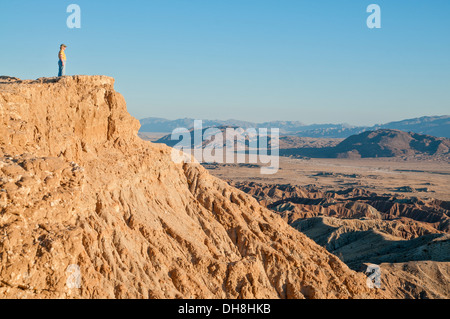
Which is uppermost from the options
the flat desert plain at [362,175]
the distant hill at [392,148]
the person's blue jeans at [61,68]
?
the person's blue jeans at [61,68]

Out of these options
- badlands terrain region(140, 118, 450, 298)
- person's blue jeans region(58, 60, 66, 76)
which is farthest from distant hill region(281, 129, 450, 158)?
person's blue jeans region(58, 60, 66, 76)

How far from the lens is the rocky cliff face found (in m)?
14.7

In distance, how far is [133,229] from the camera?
18953mm

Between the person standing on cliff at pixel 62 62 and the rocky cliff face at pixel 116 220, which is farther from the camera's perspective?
the person standing on cliff at pixel 62 62

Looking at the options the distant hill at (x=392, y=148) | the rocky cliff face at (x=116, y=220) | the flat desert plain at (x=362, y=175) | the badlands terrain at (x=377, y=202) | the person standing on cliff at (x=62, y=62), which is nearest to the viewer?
the rocky cliff face at (x=116, y=220)

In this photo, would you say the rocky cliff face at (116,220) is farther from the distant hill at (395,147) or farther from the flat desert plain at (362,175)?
the distant hill at (395,147)

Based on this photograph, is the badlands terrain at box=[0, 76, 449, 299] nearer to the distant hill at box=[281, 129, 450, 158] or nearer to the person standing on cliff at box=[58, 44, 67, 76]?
the person standing on cliff at box=[58, 44, 67, 76]

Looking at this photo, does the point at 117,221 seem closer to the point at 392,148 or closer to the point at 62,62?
the point at 62,62

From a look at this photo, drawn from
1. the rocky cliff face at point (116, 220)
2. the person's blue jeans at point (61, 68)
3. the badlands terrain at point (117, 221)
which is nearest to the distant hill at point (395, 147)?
the badlands terrain at point (117, 221)

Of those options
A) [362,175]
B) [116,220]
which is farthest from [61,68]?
[362,175]

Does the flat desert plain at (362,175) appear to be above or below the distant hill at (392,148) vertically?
below

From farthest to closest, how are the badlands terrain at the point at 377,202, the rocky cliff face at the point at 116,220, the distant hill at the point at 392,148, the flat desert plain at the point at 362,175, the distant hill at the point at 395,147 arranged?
the distant hill at the point at 395,147, the distant hill at the point at 392,148, the flat desert plain at the point at 362,175, the badlands terrain at the point at 377,202, the rocky cliff face at the point at 116,220

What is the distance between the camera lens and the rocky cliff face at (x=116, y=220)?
48.1ft
